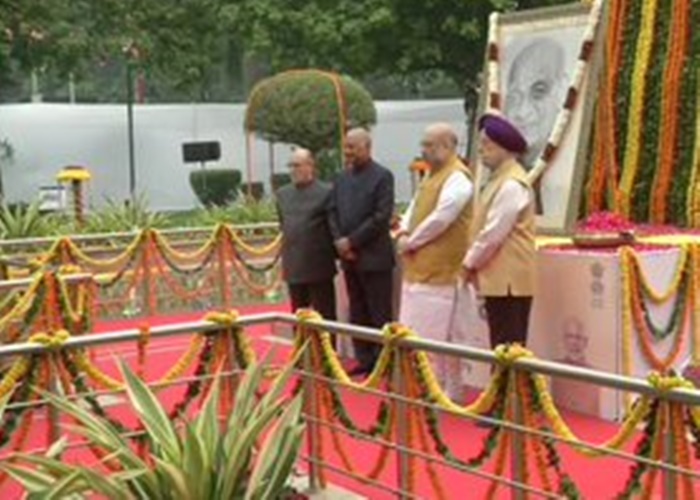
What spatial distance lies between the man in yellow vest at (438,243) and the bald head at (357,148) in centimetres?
66

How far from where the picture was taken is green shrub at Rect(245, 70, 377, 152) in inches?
874

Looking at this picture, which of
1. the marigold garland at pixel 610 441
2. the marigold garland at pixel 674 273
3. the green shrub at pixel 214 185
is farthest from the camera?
the green shrub at pixel 214 185

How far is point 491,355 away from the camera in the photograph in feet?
14.9

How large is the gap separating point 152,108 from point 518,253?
23729 mm

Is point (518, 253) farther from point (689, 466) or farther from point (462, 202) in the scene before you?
point (689, 466)

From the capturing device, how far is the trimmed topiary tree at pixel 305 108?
2216 cm

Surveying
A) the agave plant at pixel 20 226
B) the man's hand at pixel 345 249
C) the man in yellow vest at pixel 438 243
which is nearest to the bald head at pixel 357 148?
the man's hand at pixel 345 249

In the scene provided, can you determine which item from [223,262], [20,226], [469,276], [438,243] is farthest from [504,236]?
[20,226]

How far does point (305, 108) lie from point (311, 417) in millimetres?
16930

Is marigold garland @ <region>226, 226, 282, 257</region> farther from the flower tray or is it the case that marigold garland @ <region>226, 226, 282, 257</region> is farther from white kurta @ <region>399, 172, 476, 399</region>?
the flower tray

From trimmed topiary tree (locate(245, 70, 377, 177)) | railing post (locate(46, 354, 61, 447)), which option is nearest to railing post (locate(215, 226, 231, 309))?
railing post (locate(46, 354, 61, 447))

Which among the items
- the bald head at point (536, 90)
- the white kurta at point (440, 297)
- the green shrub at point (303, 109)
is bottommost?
the white kurta at point (440, 297)

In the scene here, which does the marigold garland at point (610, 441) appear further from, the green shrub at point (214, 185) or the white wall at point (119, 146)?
the white wall at point (119, 146)

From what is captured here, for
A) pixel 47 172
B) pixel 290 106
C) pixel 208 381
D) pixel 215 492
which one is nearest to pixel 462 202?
pixel 208 381
